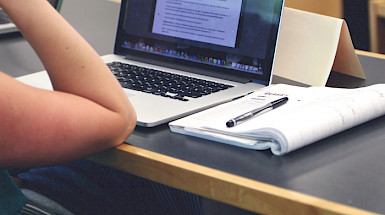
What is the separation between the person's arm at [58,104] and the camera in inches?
24.8

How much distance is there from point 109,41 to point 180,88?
407mm

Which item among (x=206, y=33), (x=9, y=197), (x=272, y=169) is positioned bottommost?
(x=9, y=197)

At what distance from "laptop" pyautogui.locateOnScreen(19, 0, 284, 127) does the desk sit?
0.52 feet

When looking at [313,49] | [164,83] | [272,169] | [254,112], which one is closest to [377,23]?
[313,49]

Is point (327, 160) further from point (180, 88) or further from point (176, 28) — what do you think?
point (176, 28)

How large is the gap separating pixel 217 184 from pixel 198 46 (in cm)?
49

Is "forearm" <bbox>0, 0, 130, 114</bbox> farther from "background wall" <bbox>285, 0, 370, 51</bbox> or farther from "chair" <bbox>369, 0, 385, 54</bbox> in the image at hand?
"background wall" <bbox>285, 0, 370, 51</bbox>

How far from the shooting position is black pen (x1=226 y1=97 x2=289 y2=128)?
777 mm

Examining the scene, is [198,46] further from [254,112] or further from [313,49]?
[254,112]

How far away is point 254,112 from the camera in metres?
0.82

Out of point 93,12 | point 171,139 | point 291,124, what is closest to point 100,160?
point 171,139

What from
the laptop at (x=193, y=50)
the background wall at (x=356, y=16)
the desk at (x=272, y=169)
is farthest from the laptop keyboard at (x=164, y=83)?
the background wall at (x=356, y=16)

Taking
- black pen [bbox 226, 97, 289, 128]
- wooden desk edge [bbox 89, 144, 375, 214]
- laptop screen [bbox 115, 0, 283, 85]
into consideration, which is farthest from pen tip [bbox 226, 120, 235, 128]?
laptop screen [bbox 115, 0, 283, 85]

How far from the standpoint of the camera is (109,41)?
1.33 metres
